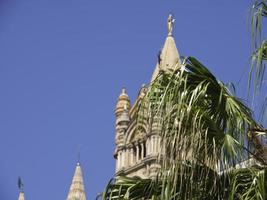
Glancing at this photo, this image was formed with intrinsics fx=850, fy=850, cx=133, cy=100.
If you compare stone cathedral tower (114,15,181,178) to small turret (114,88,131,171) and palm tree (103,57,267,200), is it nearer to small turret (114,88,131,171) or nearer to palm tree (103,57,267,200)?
small turret (114,88,131,171)

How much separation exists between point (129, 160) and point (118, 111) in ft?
13.9

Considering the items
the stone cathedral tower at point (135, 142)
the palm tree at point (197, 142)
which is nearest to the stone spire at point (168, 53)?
the stone cathedral tower at point (135, 142)

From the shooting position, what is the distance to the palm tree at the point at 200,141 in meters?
7.56

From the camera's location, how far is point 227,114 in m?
7.97

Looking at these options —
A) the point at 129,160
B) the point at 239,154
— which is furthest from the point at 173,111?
the point at 129,160

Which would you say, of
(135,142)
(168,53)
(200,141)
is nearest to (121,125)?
(135,142)

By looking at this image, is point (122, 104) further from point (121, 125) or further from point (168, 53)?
point (168, 53)

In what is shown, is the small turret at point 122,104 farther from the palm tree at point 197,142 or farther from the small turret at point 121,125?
the palm tree at point 197,142

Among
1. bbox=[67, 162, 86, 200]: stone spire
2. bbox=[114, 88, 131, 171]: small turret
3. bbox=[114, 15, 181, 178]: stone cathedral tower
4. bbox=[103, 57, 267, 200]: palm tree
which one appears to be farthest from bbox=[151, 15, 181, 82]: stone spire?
bbox=[103, 57, 267, 200]: palm tree

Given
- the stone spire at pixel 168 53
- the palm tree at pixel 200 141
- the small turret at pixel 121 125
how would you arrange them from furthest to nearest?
the small turret at pixel 121 125
the stone spire at pixel 168 53
the palm tree at pixel 200 141

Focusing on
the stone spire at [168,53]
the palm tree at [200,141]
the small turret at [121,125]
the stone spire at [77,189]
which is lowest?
the palm tree at [200,141]

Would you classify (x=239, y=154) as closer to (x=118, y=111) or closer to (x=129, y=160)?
(x=129, y=160)

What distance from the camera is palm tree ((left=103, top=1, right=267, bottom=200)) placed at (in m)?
7.56

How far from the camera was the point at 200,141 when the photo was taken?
7.68m
